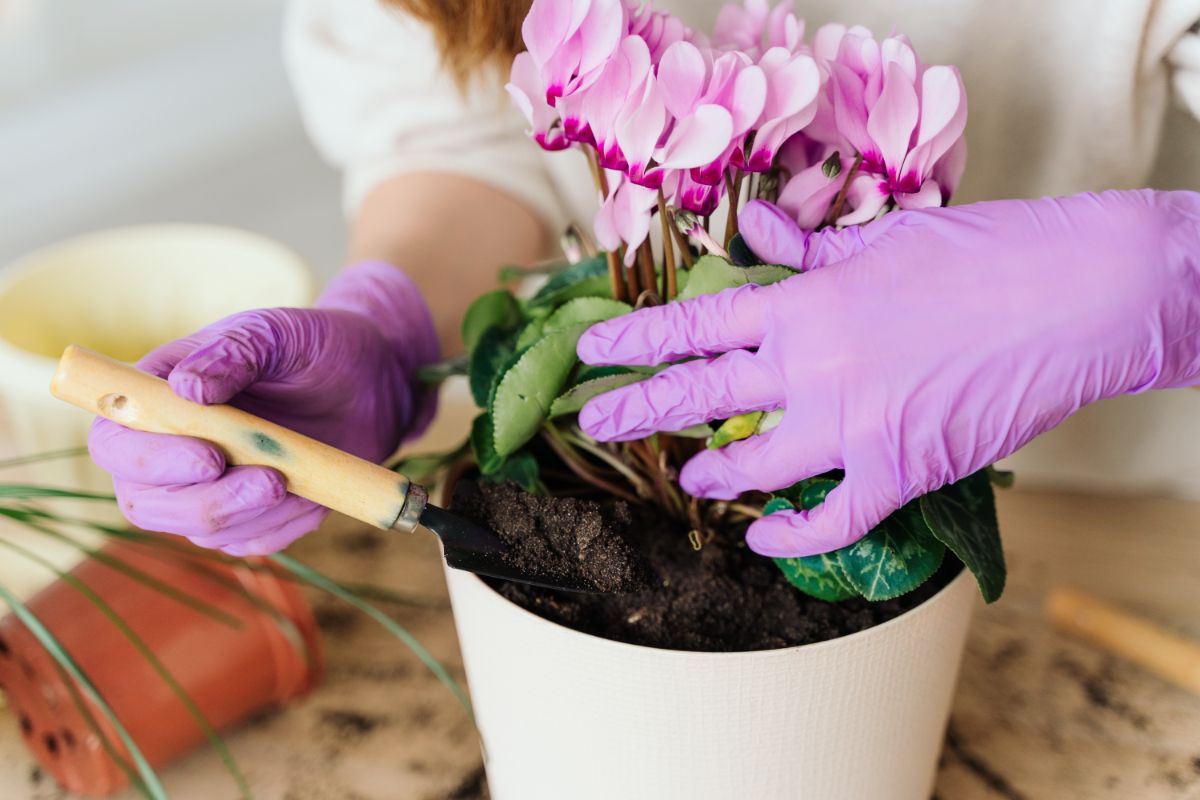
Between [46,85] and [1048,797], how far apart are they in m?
1.38

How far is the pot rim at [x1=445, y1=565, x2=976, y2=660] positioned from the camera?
0.44 meters

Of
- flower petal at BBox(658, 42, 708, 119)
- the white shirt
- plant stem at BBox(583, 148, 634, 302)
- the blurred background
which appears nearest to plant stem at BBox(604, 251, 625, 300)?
plant stem at BBox(583, 148, 634, 302)

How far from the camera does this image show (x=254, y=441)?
47 centimetres

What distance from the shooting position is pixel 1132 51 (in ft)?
2.00

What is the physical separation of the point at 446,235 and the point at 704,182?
0.39 meters

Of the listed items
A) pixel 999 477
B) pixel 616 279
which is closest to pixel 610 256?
pixel 616 279

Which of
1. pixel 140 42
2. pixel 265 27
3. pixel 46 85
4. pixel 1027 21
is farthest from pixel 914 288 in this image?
pixel 265 27

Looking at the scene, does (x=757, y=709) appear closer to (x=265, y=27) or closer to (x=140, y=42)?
(x=140, y=42)

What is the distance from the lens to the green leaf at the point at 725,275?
1.57 ft

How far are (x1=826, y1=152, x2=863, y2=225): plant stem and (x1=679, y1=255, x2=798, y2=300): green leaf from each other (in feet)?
0.11

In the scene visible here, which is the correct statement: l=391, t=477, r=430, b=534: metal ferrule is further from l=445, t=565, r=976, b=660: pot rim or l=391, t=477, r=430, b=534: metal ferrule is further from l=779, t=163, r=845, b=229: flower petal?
l=779, t=163, r=845, b=229: flower petal

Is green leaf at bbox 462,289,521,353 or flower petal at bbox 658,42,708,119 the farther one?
green leaf at bbox 462,289,521,353

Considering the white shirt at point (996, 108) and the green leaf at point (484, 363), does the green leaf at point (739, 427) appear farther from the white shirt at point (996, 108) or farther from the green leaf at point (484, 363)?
the white shirt at point (996, 108)

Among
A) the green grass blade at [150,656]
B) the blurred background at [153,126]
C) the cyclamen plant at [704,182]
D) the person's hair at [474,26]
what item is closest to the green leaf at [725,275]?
the cyclamen plant at [704,182]
